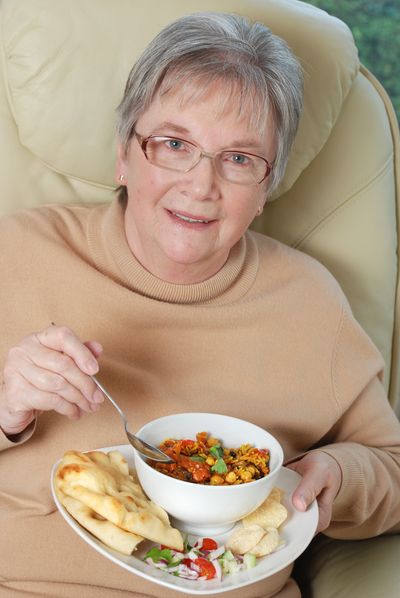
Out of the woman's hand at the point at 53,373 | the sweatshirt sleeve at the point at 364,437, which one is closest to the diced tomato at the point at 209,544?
the woman's hand at the point at 53,373

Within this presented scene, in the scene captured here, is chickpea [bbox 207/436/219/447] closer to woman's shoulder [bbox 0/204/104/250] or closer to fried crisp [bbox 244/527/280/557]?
fried crisp [bbox 244/527/280/557]

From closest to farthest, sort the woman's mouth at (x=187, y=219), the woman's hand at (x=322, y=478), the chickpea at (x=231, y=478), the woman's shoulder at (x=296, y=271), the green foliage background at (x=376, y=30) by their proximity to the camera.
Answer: the chickpea at (x=231, y=478)
the woman's hand at (x=322, y=478)
the woman's mouth at (x=187, y=219)
the woman's shoulder at (x=296, y=271)
the green foliage background at (x=376, y=30)

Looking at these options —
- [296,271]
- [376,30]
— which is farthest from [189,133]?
[376,30]

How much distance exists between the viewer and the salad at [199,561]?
1.10m

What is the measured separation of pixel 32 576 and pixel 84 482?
317 mm

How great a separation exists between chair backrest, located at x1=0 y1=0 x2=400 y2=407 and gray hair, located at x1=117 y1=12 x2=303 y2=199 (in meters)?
0.15

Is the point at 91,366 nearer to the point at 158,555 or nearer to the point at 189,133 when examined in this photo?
the point at 158,555

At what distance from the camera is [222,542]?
3.91 ft

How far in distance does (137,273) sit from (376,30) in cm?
187

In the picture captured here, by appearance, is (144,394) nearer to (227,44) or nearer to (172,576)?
(172,576)

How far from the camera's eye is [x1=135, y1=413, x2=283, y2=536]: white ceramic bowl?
3.61 ft

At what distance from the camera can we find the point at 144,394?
150 cm

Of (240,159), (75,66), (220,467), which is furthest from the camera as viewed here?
(75,66)

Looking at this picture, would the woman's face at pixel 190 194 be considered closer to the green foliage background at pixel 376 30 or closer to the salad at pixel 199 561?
the salad at pixel 199 561
